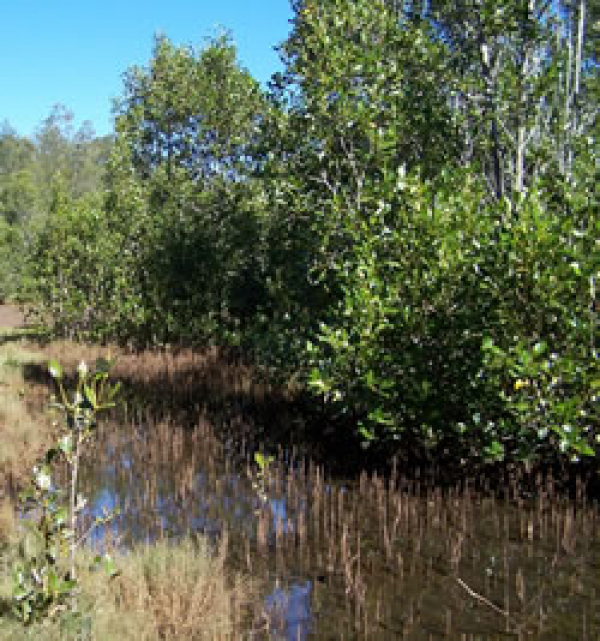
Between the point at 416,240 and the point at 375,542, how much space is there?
2.77m

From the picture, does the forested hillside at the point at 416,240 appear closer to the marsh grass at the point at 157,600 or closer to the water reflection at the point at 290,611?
the water reflection at the point at 290,611

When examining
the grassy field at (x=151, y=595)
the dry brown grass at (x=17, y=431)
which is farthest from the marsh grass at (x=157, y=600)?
the dry brown grass at (x=17, y=431)

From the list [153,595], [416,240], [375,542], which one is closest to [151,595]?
[153,595]

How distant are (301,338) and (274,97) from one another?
3.07 metres

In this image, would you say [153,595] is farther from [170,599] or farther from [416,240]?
[416,240]

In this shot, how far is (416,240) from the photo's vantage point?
6.80 m

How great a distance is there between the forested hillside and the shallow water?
2.13ft

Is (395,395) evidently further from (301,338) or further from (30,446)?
(30,446)

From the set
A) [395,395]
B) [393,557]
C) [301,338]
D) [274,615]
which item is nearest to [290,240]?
[301,338]

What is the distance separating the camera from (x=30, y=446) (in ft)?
26.5

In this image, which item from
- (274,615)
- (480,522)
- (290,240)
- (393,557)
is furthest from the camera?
(290,240)

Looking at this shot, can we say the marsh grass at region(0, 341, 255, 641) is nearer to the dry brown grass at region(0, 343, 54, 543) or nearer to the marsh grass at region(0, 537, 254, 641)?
the marsh grass at region(0, 537, 254, 641)

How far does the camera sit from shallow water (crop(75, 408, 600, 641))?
4520 millimetres

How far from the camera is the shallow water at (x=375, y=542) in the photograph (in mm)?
4520
